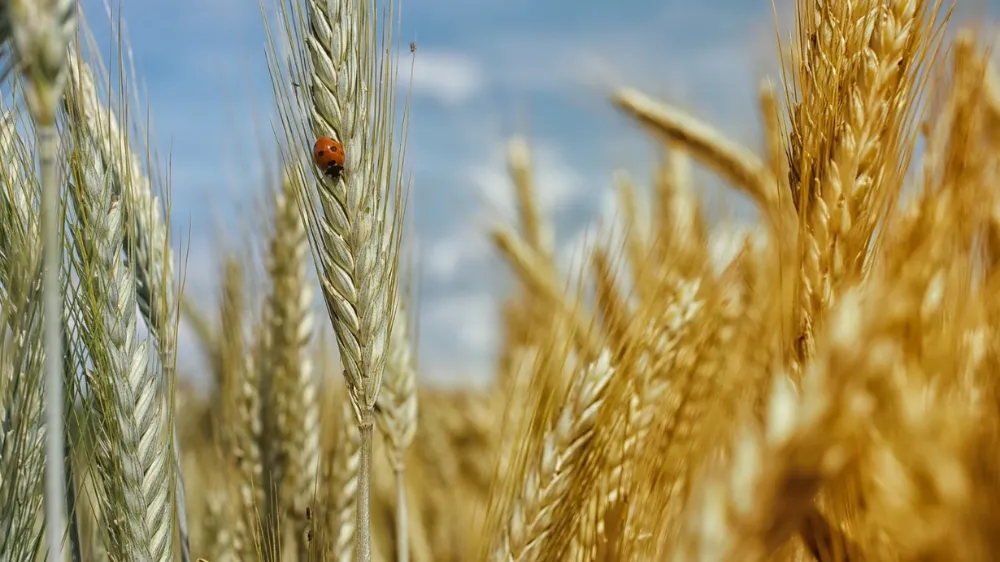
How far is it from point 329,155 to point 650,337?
1.59 ft

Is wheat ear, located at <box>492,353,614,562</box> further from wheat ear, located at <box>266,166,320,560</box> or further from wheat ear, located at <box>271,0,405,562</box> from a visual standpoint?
wheat ear, located at <box>266,166,320,560</box>

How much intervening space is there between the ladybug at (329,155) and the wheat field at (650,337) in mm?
14

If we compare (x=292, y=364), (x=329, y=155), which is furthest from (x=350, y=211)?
(x=292, y=364)

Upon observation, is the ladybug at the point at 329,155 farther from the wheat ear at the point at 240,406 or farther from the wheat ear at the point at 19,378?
the wheat ear at the point at 240,406

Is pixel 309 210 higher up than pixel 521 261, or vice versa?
pixel 309 210

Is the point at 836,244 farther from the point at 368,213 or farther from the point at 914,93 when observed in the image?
the point at 368,213

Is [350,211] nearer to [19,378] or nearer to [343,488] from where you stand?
[19,378]

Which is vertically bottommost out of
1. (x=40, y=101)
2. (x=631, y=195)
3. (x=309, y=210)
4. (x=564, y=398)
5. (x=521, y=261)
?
(x=521, y=261)

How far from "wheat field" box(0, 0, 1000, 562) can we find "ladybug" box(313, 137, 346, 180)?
0.01m

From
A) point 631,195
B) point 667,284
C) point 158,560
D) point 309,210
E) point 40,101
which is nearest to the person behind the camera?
point 40,101

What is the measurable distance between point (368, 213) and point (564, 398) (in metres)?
0.36

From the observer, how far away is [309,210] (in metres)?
1.07

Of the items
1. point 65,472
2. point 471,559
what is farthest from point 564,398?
point 65,472

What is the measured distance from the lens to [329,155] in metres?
0.97
